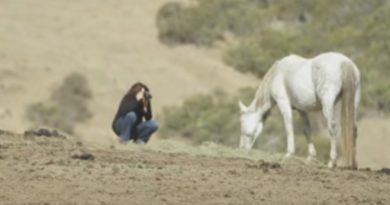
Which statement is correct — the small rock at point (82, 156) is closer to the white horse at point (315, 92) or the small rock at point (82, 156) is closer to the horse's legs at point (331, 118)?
the white horse at point (315, 92)

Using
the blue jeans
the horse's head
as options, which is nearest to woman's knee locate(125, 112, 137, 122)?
the blue jeans

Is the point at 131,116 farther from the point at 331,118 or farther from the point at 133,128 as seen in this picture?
the point at 331,118

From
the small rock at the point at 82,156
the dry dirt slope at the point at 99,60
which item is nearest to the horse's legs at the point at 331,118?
the small rock at the point at 82,156

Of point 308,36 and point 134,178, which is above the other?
point 308,36

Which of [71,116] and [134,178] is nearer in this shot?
[134,178]

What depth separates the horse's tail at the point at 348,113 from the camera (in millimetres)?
13320

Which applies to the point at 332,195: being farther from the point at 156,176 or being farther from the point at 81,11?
the point at 81,11

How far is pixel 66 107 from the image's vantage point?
37.2 m

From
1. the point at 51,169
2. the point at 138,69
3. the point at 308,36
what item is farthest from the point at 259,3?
the point at 51,169

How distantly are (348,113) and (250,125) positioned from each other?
3.45 m

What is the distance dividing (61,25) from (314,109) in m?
32.2

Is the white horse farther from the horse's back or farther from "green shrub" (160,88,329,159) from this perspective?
"green shrub" (160,88,329,159)

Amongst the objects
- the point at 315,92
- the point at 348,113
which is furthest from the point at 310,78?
the point at 348,113

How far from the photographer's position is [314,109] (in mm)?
14781
